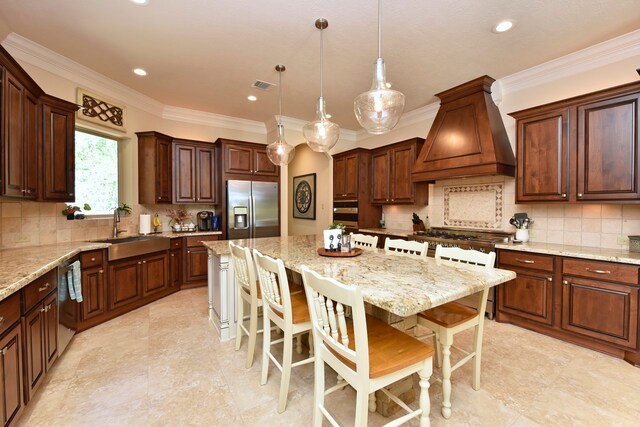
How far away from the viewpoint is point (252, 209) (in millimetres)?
4703

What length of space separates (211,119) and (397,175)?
3349 mm

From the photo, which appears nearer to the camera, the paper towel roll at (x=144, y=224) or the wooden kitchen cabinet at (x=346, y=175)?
the paper towel roll at (x=144, y=224)

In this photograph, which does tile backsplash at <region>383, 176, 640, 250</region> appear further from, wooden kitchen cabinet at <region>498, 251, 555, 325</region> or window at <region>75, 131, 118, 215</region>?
window at <region>75, 131, 118, 215</region>

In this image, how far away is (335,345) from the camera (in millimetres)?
1320

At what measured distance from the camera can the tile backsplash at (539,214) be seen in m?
2.76

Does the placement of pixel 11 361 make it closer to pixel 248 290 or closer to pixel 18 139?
pixel 248 290

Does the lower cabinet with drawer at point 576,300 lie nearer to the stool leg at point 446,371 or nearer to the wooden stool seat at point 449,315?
the wooden stool seat at point 449,315

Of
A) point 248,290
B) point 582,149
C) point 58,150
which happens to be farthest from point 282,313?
point 582,149

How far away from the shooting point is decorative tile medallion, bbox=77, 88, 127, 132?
3.38m

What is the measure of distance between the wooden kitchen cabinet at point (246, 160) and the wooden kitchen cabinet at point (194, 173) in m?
0.28

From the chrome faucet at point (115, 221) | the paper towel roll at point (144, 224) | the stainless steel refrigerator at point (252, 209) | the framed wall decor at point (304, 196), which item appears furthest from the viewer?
the framed wall decor at point (304, 196)

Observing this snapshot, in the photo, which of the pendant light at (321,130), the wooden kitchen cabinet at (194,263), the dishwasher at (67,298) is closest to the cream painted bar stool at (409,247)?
the pendant light at (321,130)

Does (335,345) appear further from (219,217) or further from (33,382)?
(219,217)

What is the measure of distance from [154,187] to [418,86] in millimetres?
3975
